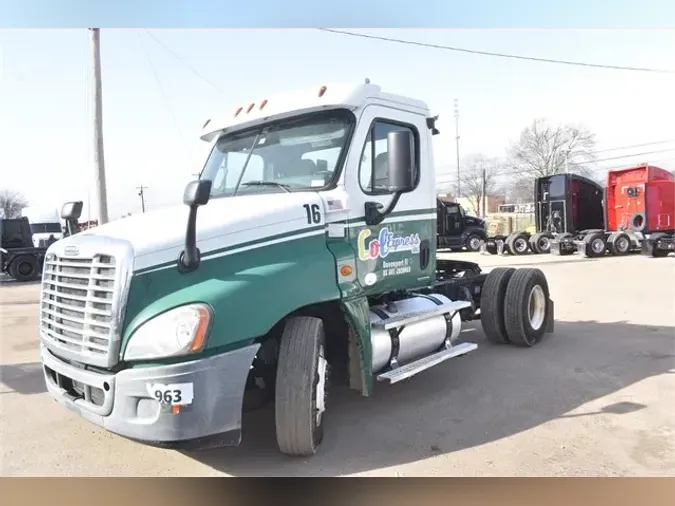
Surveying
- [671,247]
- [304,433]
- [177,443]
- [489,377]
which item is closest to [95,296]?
[177,443]

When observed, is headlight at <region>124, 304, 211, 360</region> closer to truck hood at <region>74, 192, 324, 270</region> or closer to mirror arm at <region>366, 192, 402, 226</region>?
truck hood at <region>74, 192, 324, 270</region>

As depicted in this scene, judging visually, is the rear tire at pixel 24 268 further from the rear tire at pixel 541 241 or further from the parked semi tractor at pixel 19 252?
the rear tire at pixel 541 241

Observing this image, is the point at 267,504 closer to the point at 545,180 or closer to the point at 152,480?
the point at 152,480

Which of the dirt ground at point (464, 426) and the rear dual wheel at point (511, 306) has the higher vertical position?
the rear dual wheel at point (511, 306)

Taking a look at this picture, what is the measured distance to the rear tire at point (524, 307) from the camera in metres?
6.66

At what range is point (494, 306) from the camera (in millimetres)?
6762

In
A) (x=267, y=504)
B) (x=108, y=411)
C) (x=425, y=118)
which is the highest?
(x=425, y=118)

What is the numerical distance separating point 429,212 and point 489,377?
1821mm

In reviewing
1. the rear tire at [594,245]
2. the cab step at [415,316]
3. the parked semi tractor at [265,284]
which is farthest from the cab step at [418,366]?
the rear tire at [594,245]

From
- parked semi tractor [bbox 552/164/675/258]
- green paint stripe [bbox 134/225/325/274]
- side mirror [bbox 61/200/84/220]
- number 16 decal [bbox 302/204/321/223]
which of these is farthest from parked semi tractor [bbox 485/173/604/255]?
side mirror [bbox 61/200/84/220]

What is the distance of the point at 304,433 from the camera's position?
12.3ft

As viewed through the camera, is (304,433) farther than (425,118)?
No

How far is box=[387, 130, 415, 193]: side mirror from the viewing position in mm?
4047

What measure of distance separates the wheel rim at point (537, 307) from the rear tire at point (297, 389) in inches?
162
